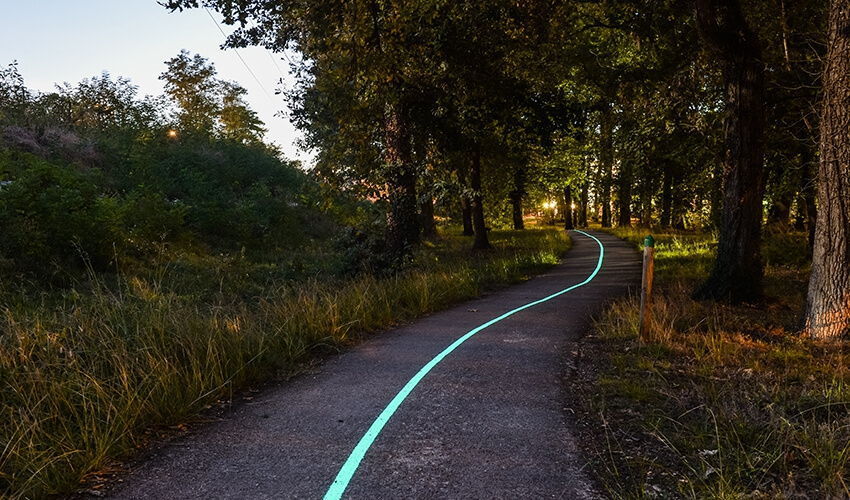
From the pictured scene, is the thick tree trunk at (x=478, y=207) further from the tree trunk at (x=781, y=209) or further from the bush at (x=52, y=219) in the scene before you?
the bush at (x=52, y=219)

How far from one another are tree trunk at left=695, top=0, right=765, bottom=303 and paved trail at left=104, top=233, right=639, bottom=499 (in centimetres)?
454

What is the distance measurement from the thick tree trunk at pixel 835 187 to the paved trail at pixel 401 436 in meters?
3.69

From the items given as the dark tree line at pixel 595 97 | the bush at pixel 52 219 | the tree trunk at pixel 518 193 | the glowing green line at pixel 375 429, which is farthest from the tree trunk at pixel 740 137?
the tree trunk at pixel 518 193

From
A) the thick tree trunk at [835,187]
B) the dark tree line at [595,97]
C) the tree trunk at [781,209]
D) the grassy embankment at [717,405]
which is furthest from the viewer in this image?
the tree trunk at [781,209]

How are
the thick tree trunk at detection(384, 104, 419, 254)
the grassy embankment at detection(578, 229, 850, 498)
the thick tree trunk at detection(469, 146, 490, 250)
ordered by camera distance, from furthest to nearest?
the thick tree trunk at detection(469, 146, 490, 250) < the thick tree trunk at detection(384, 104, 419, 254) < the grassy embankment at detection(578, 229, 850, 498)

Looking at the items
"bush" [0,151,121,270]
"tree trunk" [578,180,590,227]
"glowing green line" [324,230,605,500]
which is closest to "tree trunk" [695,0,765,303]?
"glowing green line" [324,230,605,500]

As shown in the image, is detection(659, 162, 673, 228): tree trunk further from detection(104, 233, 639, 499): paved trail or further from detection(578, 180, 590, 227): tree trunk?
detection(104, 233, 639, 499): paved trail

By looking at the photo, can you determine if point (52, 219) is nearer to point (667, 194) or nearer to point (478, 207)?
point (478, 207)

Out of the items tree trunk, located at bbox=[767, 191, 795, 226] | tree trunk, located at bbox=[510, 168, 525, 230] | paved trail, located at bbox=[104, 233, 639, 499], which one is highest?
tree trunk, located at bbox=[510, 168, 525, 230]

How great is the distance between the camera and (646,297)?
6.95 meters

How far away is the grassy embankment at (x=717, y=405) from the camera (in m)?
3.29

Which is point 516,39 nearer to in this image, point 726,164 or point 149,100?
point 726,164

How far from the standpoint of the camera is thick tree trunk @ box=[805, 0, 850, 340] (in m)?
6.33

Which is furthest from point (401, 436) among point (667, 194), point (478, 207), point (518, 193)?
point (518, 193)
